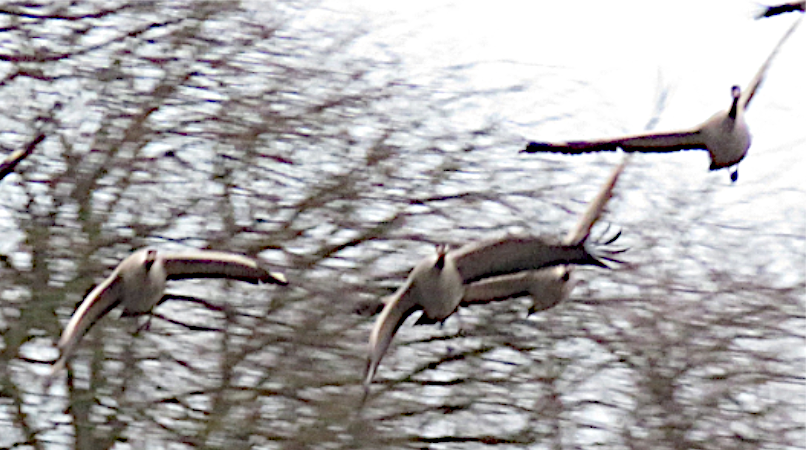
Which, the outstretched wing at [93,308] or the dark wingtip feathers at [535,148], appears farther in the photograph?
the outstretched wing at [93,308]

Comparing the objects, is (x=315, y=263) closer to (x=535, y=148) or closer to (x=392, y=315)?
(x=392, y=315)

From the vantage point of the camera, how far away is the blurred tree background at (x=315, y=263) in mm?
7492

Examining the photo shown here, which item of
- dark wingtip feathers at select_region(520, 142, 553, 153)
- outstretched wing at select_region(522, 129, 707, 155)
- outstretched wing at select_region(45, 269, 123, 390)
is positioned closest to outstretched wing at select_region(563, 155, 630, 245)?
outstretched wing at select_region(522, 129, 707, 155)

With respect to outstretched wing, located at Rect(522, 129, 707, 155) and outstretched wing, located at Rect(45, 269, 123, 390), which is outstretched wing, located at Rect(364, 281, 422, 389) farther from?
outstretched wing, located at Rect(45, 269, 123, 390)

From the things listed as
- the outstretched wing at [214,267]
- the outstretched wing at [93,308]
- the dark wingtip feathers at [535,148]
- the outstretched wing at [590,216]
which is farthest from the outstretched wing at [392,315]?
the outstretched wing at [93,308]

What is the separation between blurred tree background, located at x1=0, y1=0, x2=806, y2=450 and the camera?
7.49m

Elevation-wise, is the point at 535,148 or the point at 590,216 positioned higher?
the point at 535,148

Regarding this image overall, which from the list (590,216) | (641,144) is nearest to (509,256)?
(590,216)

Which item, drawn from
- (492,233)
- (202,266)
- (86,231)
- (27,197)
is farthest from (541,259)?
(27,197)

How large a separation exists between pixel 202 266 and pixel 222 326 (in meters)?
2.77

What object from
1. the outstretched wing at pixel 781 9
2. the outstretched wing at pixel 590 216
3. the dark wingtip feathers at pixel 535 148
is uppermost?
the outstretched wing at pixel 781 9

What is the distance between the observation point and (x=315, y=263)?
26.8 feet

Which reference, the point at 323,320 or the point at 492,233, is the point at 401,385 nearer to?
the point at 323,320

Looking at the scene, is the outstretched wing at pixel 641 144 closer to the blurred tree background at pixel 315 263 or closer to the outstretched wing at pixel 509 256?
the outstretched wing at pixel 509 256
